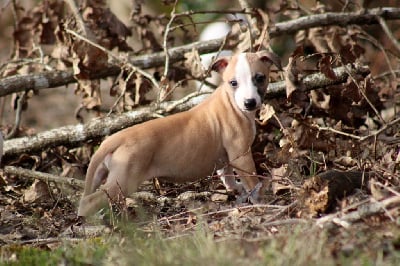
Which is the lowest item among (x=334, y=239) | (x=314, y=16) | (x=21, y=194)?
(x=21, y=194)

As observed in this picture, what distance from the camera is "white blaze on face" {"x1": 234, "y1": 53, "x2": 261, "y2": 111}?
6.68 metres

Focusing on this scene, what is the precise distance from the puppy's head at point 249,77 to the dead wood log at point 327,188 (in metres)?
1.02

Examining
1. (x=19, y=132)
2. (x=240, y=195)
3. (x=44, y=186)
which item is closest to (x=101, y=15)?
(x=19, y=132)

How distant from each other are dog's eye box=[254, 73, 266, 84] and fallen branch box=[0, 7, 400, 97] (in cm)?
180

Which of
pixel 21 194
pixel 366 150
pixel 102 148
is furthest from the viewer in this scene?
pixel 21 194

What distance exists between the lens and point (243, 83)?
22.3 feet

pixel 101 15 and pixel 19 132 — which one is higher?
pixel 101 15

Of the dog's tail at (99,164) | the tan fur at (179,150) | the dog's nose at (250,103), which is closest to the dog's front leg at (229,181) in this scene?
the tan fur at (179,150)

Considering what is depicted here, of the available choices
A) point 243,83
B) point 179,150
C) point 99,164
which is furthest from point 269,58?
point 99,164

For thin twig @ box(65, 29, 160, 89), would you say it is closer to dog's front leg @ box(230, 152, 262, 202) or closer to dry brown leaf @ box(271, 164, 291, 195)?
dog's front leg @ box(230, 152, 262, 202)

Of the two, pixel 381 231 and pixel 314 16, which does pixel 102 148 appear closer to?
pixel 381 231

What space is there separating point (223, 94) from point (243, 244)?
2.65 meters

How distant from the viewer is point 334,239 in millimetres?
4703

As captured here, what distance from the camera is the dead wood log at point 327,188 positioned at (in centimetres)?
548
